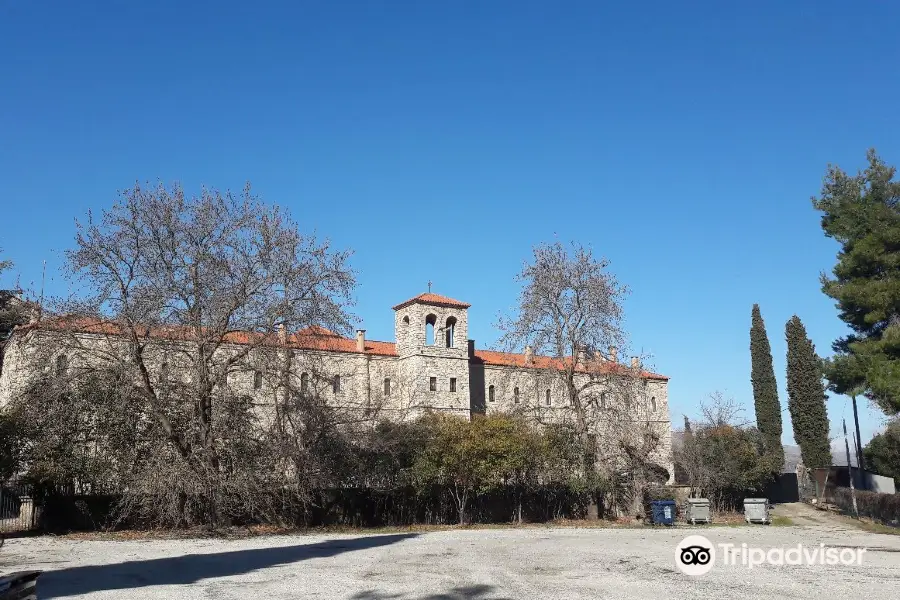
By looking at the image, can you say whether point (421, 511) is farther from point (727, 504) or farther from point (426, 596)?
point (426, 596)

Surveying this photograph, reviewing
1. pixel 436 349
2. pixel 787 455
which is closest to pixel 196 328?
pixel 436 349

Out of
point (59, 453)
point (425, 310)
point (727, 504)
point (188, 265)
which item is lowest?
point (727, 504)

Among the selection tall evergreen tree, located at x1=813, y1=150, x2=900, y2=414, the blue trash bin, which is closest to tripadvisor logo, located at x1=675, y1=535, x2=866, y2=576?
tall evergreen tree, located at x1=813, y1=150, x2=900, y2=414

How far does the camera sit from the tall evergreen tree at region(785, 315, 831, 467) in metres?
41.2

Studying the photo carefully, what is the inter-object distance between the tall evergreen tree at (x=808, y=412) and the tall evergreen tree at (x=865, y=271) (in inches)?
538

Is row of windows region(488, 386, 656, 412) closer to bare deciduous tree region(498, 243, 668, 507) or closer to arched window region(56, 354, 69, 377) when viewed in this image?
bare deciduous tree region(498, 243, 668, 507)

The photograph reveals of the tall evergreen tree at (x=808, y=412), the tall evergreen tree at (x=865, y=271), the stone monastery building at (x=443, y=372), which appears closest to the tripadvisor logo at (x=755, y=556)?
the tall evergreen tree at (x=865, y=271)

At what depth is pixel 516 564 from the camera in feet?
48.5

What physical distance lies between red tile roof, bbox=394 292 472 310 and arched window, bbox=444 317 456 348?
0.96 meters

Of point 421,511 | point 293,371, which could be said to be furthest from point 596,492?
point 293,371

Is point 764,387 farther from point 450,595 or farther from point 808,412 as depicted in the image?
point 450,595

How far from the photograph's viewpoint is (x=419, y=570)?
13.8m

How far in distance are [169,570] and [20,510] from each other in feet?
37.2

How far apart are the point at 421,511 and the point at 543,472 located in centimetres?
526
